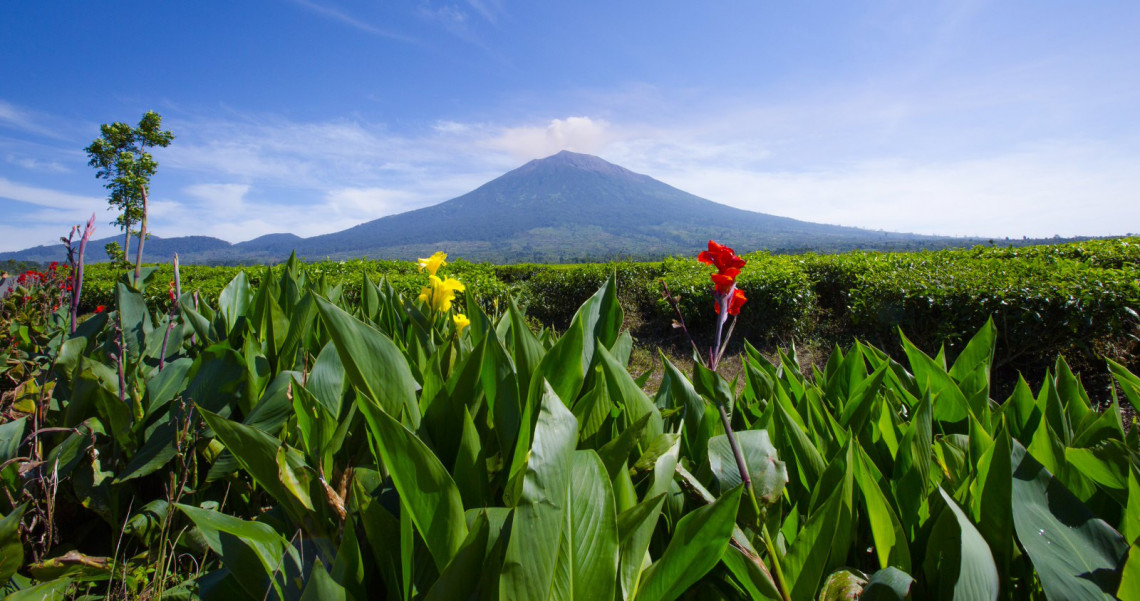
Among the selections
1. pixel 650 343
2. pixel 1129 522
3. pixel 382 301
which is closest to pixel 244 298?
pixel 382 301

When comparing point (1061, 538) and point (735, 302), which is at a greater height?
point (735, 302)

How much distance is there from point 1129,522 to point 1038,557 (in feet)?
0.72

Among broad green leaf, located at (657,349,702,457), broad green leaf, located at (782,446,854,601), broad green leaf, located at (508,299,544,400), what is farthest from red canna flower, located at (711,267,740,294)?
broad green leaf, located at (782,446,854,601)

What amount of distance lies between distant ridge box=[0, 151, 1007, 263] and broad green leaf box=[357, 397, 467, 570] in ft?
284

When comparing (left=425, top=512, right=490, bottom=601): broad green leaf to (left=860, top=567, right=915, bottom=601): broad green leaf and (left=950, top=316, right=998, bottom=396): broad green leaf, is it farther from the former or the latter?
(left=950, top=316, right=998, bottom=396): broad green leaf

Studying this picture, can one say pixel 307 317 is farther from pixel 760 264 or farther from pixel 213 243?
pixel 213 243

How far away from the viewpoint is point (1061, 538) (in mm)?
717

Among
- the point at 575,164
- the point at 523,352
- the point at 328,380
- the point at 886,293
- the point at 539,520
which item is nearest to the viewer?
the point at 539,520

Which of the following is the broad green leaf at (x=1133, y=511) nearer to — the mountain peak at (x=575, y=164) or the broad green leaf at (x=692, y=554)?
the broad green leaf at (x=692, y=554)

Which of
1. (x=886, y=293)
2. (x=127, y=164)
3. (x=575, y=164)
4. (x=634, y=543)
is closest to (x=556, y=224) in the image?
(x=575, y=164)

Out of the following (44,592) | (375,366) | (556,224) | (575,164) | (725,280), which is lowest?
(44,592)

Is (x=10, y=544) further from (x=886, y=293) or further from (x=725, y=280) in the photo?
(x=886, y=293)

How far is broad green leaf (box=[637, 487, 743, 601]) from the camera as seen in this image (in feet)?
2.23

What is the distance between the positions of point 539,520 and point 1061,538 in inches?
29.8
